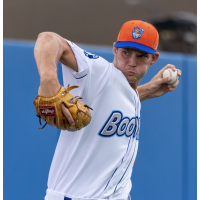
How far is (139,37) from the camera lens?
144 centimetres

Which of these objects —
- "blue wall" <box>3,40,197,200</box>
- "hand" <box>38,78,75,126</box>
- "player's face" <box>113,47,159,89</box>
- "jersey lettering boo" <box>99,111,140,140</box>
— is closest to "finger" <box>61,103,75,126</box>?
"hand" <box>38,78,75,126</box>

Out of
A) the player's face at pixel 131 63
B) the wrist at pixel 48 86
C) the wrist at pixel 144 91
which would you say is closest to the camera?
the wrist at pixel 48 86

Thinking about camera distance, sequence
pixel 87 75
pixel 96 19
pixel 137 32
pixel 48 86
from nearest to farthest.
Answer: pixel 48 86
pixel 87 75
pixel 137 32
pixel 96 19

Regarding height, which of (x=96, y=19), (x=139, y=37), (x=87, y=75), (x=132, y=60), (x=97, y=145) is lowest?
(x=97, y=145)

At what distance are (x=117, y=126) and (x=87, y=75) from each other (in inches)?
11.4

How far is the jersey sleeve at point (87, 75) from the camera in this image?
121cm

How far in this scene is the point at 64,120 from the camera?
3.39ft

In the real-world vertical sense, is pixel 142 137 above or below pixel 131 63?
below

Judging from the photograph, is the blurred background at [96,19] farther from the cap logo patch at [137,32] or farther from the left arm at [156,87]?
the cap logo patch at [137,32]

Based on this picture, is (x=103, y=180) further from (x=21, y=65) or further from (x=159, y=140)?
(x=159, y=140)

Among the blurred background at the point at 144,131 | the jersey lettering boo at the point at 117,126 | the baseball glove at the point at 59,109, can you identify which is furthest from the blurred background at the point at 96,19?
the baseball glove at the point at 59,109

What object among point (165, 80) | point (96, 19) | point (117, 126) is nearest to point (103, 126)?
point (117, 126)

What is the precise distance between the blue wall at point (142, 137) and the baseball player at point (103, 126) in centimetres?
80

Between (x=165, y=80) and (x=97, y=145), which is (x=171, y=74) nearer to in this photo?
(x=165, y=80)
